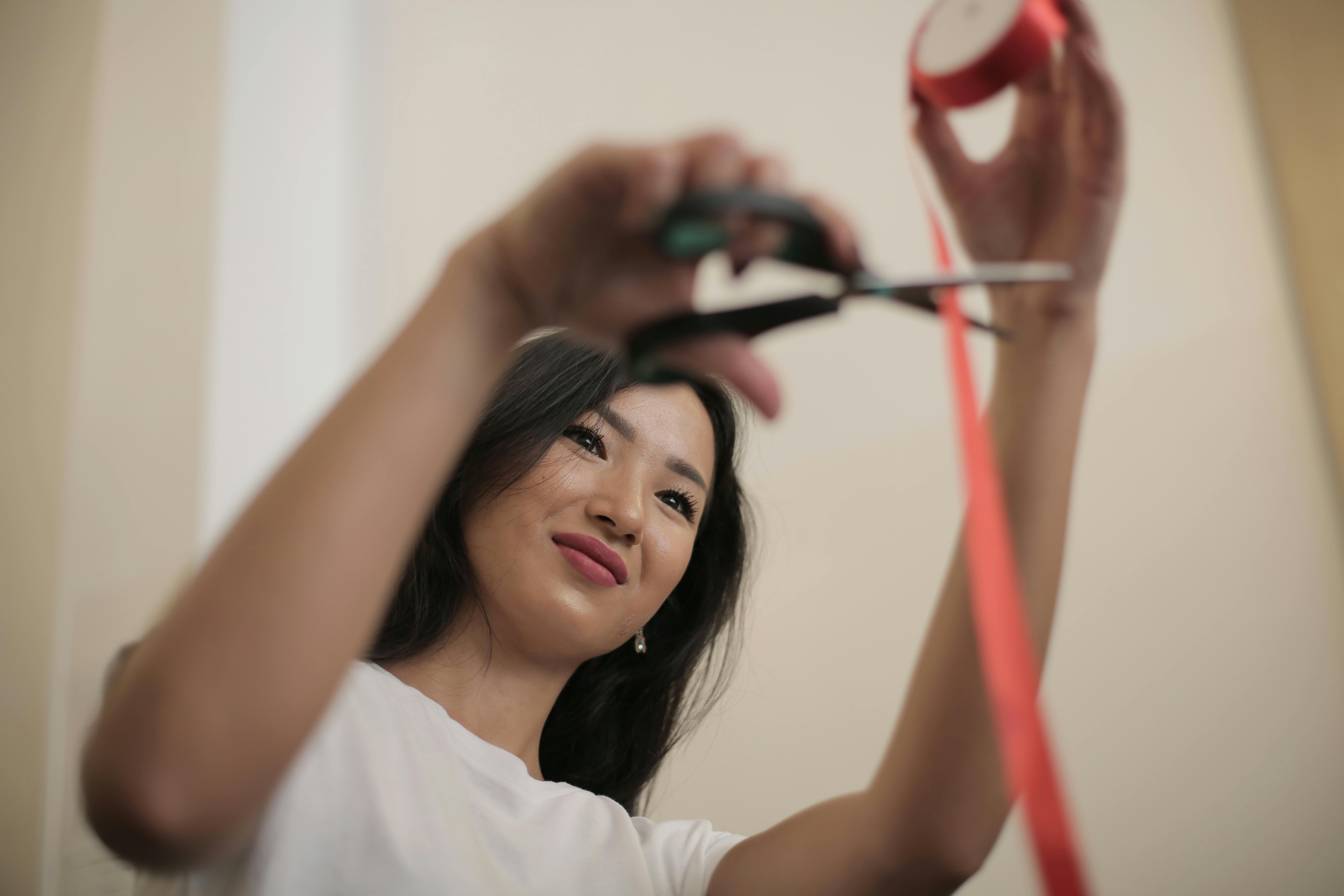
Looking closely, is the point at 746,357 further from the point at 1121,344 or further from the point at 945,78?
the point at 1121,344

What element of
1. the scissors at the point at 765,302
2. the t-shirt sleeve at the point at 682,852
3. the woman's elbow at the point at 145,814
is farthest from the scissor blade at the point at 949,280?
the t-shirt sleeve at the point at 682,852

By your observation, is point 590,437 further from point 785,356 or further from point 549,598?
point 785,356

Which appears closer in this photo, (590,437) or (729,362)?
(729,362)

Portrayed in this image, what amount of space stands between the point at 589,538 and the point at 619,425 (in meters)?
0.11

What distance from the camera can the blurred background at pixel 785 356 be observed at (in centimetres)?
78

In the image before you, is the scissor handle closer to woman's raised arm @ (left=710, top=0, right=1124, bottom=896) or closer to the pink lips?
woman's raised arm @ (left=710, top=0, right=1124, bottom=896)

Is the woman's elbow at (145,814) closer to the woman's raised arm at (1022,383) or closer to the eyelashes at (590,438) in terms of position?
the woman's raised arm at (1022,383)

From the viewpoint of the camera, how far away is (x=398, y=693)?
63 centimetres

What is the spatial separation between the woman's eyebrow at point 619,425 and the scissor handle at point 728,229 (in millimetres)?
437

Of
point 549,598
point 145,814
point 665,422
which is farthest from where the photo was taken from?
point 665,422

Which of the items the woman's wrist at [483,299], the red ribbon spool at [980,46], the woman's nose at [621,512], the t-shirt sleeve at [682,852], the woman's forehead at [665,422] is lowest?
the t-shirt sleeve at [682,852]

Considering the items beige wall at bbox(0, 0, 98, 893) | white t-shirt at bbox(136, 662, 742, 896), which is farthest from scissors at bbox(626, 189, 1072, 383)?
beige wall at bbox(0, 0, 98, 893)

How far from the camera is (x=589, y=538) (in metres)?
0.68

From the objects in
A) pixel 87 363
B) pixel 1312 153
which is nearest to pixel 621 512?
pixel 1312 153
